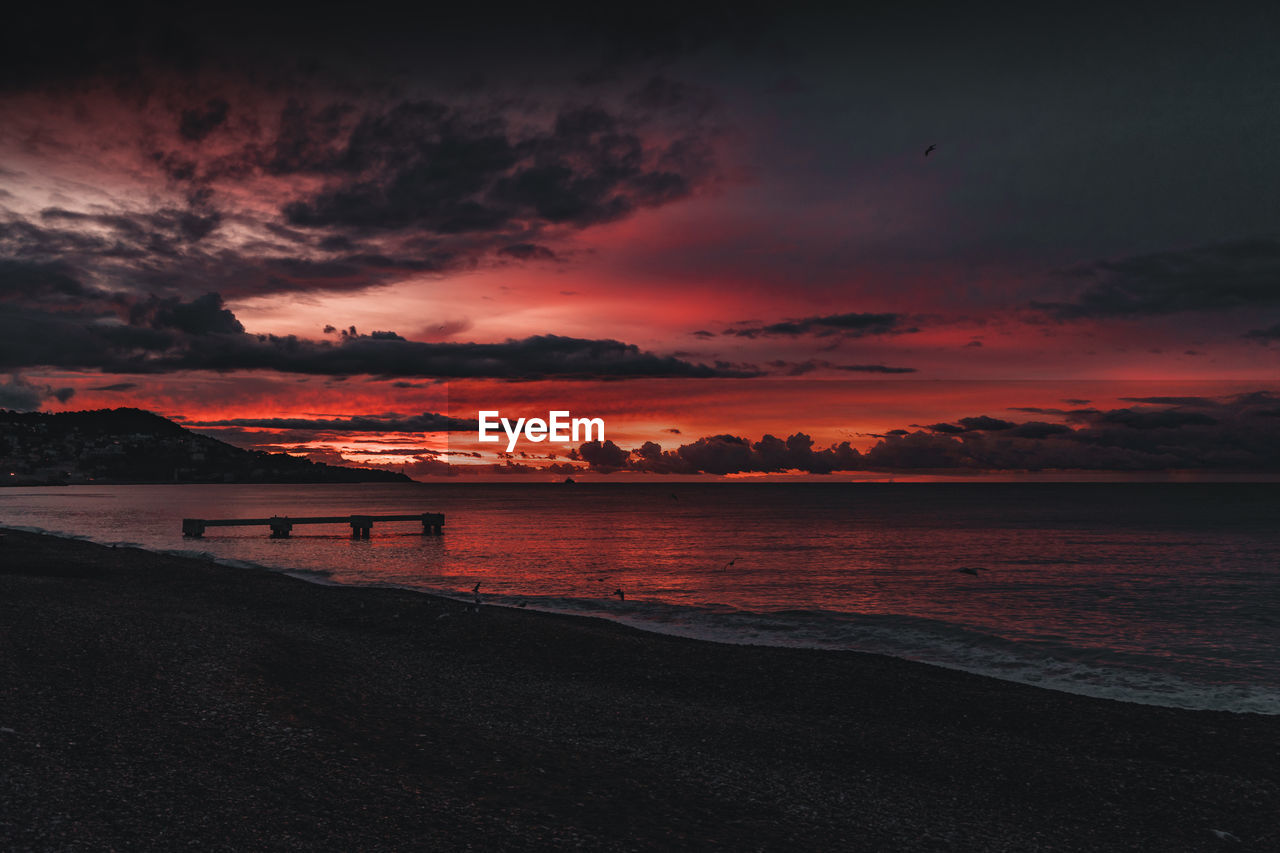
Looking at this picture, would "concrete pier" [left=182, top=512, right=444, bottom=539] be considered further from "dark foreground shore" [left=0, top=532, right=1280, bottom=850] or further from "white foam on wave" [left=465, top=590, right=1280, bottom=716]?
"dark foreground shore" [left=0, top=532, right=1280, bottom=850]

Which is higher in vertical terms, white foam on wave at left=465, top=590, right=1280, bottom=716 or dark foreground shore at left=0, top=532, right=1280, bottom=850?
dark foreground shore at left=0, top=532, right=1280, bottom=850

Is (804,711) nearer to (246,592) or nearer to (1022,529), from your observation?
(246,592)

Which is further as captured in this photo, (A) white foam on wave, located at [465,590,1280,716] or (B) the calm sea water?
(B) the calm sea water

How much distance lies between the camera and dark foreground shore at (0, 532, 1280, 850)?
8500 mm

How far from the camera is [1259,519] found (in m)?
108

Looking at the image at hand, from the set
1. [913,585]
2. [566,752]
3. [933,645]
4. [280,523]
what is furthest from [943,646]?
[280,523]

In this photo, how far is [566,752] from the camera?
11.5 meters

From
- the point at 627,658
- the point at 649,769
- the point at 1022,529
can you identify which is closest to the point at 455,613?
the point at 627,658

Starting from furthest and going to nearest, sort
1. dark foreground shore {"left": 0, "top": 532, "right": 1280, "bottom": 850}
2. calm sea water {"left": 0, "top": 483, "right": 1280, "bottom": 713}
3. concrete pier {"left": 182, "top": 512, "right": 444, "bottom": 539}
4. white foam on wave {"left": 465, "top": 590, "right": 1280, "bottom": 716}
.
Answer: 1. concrete pier {"left": 182, "top": 512, "right": 444, "bottom": 539}
2. calm sea water {"left": 0, "top": 483, "right": 1280, "bottom": 713}
3. white foam on wave {"left": 465, "top": 590, "right": 1280, "bottom": 716}
4. dark foreground shore {"left": 0, "top": 532, "right": 1280, "bottom": 850}

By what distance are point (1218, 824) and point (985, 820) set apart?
3191 mm

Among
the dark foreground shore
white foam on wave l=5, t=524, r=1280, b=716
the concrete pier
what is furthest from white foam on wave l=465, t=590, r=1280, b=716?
the concrete pier

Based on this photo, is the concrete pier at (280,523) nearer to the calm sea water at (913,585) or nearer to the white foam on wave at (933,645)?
the calm sea water at (913,585)

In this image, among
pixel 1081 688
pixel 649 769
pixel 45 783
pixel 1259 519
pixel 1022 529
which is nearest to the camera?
pixel 45 783

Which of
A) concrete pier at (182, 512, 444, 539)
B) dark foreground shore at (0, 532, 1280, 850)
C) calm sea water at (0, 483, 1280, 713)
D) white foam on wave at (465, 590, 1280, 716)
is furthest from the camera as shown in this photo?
concrete pier at (182, 512, 444, 539)
